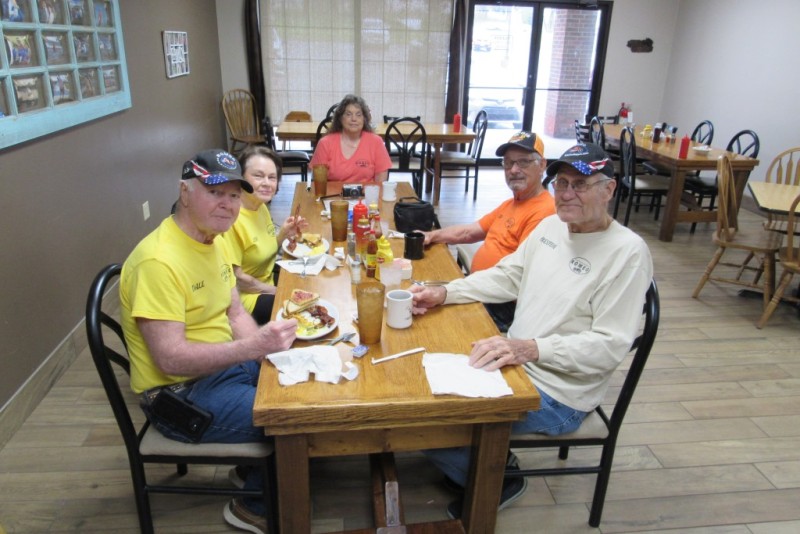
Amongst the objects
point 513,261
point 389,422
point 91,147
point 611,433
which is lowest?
point 611,433

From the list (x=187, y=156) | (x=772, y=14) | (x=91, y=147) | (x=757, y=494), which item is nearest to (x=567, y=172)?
(x=757, y=494)

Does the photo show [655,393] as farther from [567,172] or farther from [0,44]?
[0,44]

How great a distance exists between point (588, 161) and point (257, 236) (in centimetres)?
125

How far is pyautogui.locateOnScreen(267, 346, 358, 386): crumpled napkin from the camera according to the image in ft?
4.15

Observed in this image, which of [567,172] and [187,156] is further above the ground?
[567,172]

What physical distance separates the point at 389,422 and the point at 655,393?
177 cm

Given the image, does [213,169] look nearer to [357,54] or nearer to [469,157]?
[469,157]

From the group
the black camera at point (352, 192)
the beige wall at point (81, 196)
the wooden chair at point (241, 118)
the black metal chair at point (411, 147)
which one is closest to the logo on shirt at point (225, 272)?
the beige wall at point (81, 196)

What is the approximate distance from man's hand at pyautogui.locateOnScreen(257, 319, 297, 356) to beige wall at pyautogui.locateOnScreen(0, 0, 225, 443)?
1364 millimetres

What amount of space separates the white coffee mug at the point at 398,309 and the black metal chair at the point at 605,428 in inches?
17.4

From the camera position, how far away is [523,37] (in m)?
6.66

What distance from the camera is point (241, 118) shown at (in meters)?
6.18

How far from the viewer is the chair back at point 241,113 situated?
592 centimetres

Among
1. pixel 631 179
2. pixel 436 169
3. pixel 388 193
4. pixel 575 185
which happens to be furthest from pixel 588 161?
pixel 436 169
